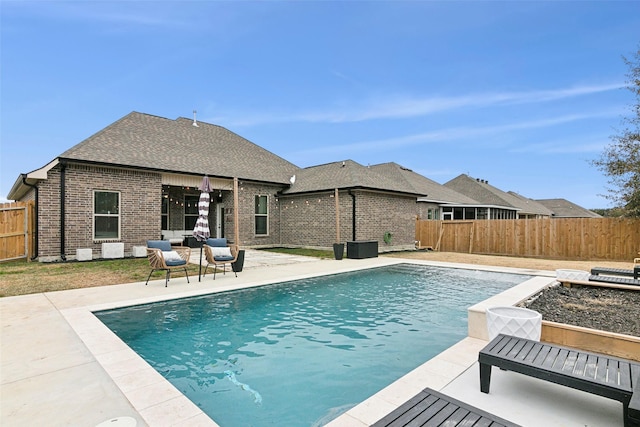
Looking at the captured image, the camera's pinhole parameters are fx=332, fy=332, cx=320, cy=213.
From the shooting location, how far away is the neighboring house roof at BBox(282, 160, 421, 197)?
53.7 ft

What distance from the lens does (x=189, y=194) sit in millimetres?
18125

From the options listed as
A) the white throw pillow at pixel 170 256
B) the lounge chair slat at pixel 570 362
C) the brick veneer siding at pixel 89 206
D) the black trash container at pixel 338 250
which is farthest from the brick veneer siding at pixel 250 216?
the lounge chair slat at pixel 570 362

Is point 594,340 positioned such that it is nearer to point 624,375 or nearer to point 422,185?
point 624,375

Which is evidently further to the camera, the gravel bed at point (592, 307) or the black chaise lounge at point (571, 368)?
the gravel bed at point (592, 307)

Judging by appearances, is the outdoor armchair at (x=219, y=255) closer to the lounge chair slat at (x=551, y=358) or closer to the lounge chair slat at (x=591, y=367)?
the lounge chair slat at (x=551, y=358)

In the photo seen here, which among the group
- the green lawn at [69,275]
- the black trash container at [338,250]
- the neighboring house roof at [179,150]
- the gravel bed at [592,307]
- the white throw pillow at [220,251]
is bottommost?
the green lawn at [69,275]

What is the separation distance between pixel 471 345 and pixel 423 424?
260cm

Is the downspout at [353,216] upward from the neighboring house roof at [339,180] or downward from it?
downward

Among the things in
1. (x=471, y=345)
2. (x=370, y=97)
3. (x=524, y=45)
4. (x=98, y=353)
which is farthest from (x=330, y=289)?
(x=370, y=97)

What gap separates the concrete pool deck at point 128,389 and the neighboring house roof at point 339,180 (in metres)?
12.3

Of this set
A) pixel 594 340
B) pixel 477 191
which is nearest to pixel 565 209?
pixel 477 191

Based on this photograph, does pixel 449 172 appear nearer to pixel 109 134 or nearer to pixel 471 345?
pixel 109 134

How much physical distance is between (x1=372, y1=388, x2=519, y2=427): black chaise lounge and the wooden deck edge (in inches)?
108

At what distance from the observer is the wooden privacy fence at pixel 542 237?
14.0 m
